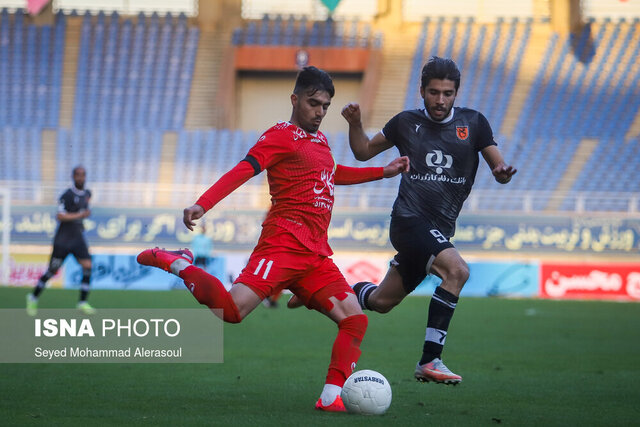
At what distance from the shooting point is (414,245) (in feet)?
22.1

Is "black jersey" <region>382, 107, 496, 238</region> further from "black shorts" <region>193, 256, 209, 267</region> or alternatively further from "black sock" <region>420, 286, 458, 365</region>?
"black shorts" <region>193, 256, 209, 267</region>

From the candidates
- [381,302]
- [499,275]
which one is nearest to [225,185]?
[381,302]

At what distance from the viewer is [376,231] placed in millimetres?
23641

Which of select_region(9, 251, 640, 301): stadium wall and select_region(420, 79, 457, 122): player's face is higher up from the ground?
select_region(420, 79, 457, 122): player's face

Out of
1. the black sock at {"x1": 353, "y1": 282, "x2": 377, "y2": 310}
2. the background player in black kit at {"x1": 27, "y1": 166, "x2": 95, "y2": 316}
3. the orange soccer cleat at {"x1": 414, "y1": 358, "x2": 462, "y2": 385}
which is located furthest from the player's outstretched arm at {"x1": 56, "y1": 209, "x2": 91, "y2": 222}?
the orange soccer cleat at {"x1": 414, "y1": 358, "x2": 462, "y2": 385}

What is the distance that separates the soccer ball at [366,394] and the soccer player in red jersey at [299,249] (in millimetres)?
169

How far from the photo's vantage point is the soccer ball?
593 cm

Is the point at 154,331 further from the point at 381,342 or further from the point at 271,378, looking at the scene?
the point at 271,378

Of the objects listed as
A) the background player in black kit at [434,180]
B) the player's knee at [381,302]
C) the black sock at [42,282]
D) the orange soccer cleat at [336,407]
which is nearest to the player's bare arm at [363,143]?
the background player in black kit at [434,180]

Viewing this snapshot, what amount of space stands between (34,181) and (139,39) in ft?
25.2

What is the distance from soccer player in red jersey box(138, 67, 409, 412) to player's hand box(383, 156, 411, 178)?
42 cm

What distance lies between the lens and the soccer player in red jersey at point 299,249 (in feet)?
19.9

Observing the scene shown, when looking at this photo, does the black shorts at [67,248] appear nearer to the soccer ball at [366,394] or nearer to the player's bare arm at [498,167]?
the player's bare arm at [498,167]

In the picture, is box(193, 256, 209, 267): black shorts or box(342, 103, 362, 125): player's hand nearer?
box(342, 103, 362, 125): player's hand
